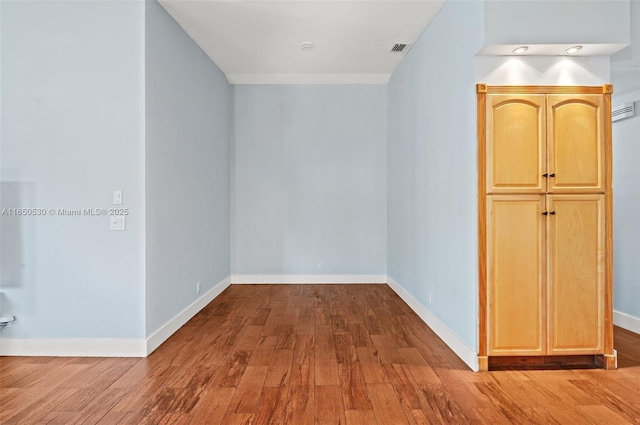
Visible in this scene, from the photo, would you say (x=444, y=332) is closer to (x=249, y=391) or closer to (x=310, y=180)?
(x=249, y=391)

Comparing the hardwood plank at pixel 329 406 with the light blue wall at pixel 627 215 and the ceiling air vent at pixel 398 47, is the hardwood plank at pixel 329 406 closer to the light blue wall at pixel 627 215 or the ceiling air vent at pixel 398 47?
the light blue wall at pixel 627 215

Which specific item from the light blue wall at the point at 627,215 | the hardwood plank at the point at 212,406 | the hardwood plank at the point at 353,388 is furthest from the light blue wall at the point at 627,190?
the hardwood plank at the point at 212,406

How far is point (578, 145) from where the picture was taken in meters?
3.08

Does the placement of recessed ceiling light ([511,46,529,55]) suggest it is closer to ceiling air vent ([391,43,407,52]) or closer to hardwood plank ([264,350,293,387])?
ceiling air vent ([391,43,407,52])

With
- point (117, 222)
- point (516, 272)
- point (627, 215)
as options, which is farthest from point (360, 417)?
point (627, 215)

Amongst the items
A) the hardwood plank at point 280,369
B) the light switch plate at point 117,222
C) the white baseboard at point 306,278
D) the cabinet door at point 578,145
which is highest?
the cabinet door at point 578,145

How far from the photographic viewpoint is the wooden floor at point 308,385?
2400 mm

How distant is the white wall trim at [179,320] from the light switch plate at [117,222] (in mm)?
941

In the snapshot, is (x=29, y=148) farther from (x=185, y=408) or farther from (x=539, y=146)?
(x=539, y=146)

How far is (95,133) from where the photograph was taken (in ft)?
11.1

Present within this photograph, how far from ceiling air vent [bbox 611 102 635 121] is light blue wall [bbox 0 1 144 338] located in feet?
15.3

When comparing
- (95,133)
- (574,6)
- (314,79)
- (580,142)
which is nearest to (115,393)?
(95,133)

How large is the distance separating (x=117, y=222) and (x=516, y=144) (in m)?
3.15

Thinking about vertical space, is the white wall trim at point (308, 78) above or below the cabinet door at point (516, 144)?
above
